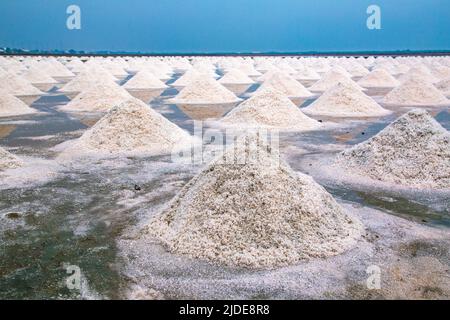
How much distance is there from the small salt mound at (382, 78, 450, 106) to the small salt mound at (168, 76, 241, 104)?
5.57 m

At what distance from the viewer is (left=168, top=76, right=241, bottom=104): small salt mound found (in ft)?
55.2

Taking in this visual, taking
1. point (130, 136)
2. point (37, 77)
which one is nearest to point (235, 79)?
point (37, 77)

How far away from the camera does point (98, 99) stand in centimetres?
1506

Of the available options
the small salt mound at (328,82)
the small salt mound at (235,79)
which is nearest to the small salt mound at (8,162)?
the small salt mound at (328,82)

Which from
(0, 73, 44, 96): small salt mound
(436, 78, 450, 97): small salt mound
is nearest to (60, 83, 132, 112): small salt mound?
(0, 73, 44, 96): small salt mound

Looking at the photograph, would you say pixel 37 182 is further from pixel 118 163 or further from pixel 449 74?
pixel 449 74

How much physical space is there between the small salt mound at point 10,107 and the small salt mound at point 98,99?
1.14 m

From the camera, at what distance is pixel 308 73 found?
2956 cm

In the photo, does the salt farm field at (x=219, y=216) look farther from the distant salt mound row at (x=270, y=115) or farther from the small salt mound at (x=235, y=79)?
the small salt mound at (x=235, y=79)

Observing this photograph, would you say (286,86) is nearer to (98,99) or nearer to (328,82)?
(328,82)

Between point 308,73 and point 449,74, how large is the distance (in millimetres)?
8017

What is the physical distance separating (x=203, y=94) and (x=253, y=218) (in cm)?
1303

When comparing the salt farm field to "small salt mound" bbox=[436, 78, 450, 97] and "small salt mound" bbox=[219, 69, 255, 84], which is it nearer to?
"small salt mound" bbox=[436, 78, 450, 97]
